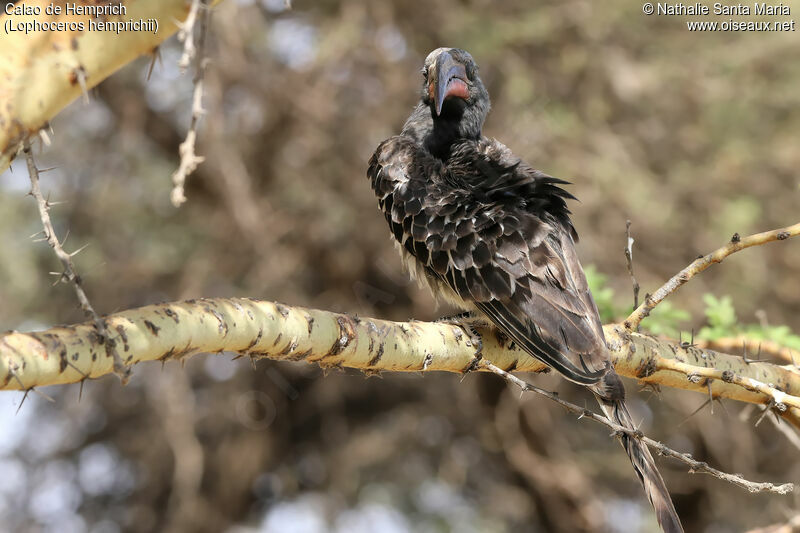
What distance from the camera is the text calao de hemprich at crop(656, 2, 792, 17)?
6930 millimetres

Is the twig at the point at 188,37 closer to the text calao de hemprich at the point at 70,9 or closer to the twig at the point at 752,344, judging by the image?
the text calao de hemprich at the point at 70,9

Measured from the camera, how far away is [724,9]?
7.04m

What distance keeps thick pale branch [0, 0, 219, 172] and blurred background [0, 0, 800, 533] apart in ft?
14.0

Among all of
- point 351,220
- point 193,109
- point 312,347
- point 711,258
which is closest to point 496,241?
point 711,258

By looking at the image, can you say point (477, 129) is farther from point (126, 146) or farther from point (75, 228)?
point (75, 228)

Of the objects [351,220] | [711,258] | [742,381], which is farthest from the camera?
[351,220]

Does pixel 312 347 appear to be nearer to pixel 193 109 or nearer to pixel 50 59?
pixel 193 109

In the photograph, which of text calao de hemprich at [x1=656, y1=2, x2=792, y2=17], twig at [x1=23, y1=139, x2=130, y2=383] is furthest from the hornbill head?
text calao de hemprich at [x1=656, y1=2, x2=792, y2=17]

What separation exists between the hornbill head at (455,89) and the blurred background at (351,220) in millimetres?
1784

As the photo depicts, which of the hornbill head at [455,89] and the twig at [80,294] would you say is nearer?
the twig at [80,294]

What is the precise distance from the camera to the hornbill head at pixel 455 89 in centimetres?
415

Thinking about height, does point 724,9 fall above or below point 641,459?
above

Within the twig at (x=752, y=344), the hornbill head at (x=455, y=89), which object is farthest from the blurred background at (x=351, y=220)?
the twig at (x=752, y=344)

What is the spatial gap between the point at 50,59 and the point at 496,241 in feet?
5.96
